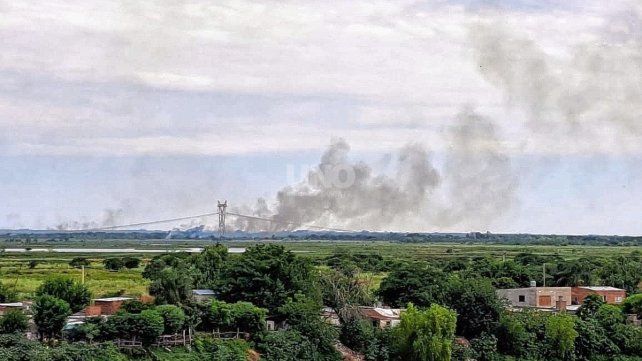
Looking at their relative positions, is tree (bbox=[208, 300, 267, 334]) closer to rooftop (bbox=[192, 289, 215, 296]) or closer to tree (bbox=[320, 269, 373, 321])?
rooftop (bbox=[192, 289, 215, 296])

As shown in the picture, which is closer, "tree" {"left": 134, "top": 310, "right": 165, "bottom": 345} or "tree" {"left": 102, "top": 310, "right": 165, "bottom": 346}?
"tree" {"left": 102, "top": 310, "right": 165, "bottom": 346}

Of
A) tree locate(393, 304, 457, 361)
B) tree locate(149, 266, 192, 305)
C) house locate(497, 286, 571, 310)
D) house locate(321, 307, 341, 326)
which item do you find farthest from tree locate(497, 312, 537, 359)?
tree locate(149, 266, 192, 305)

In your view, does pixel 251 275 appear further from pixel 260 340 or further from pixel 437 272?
pixel 437 272

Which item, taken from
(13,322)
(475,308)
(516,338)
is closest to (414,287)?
(475,308)

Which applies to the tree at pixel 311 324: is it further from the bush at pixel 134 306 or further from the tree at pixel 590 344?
the tree at pixel 590 344

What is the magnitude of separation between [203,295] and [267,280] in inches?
127

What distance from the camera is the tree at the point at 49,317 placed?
35.5 m

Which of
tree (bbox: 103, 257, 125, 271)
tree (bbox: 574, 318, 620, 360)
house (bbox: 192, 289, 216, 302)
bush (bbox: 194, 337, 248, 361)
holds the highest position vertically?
house (bbox: 192, 289, 216, 302)

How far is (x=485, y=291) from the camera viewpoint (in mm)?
45812

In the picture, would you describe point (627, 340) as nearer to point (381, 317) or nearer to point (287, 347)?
point (381, 317)

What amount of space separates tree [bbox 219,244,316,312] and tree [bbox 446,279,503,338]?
7.31 meters

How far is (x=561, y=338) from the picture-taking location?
44.5 meters

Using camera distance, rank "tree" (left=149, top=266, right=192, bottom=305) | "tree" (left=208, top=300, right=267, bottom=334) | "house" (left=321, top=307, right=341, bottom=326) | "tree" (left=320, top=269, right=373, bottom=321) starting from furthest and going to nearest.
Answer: "tree" (left=320, top=269, right=373, bottom=321) → "house" (left=321, top=307, right=341, bottom=326) → "tree" (left=149, top=266, right=192, bottom=305) → "tree" (left=208, top=300, right=267, bottom=334)

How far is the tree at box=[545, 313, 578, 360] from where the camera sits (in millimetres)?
44406
